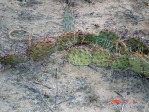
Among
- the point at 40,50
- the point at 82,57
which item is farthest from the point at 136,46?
the point at 40,50

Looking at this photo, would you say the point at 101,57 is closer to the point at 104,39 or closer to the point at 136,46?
the point at 104,39

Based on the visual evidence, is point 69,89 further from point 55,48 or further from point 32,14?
point 32,14

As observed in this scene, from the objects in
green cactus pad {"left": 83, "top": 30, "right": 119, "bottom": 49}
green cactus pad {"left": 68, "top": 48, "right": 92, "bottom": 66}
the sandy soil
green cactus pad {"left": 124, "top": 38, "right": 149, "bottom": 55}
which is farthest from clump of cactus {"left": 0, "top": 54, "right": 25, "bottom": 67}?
green cactus pad {"left": 124, "top": 38, "right": 149, "bottom": 55}

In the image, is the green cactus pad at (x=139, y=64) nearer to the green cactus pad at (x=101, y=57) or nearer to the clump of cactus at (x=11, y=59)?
the green cactus pad at (x=101, y=57)

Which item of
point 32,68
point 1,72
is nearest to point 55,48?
point 32,68

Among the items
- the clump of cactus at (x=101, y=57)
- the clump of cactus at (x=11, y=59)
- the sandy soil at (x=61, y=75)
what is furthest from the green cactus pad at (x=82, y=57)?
the clump of cactus at (x=11, y=59)

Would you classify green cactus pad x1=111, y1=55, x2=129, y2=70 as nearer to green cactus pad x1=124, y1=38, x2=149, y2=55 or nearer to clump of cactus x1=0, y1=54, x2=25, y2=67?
green cactus pad x1=124, y1=38, x2=149, y2=55
